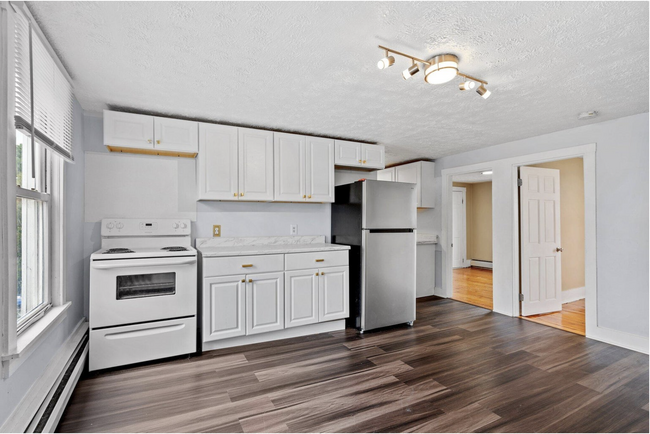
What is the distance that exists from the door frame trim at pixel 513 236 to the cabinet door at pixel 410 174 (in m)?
0.40

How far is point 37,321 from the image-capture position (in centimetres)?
192

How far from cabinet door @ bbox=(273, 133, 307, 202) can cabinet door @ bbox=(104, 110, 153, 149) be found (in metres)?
1.20

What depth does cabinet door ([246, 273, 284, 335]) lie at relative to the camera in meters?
3.11

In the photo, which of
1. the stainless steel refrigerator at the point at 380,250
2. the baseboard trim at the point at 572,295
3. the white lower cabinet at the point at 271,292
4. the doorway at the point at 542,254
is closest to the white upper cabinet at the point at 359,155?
the stainless steel refrigerator at the point at 380,250

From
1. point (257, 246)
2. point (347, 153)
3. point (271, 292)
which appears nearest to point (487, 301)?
point (347, 153)

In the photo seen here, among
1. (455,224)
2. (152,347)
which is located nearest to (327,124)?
(152,347)

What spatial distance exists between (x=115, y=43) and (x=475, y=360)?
3.47 meters

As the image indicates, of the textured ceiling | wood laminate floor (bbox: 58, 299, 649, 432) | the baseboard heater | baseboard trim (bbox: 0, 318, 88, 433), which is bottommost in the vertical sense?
wood laminate floor (bbox: 58, 299, 649, 432)

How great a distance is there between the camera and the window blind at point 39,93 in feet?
4.91

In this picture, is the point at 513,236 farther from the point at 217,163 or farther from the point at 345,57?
the point at 217,163

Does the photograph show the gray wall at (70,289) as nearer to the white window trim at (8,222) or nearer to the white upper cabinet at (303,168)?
the white window trim at (8,222)

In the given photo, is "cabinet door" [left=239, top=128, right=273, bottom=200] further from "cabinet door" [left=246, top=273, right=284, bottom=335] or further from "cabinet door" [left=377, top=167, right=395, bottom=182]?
"cabinet door" [left=377, top=167, right=395, bottom=182]

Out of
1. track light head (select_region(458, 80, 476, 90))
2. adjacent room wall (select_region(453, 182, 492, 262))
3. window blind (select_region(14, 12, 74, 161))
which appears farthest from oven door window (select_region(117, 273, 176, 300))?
adjacent room wall (select_region(453, 182, 492, 262))

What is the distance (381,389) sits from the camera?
2328mm
